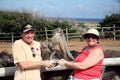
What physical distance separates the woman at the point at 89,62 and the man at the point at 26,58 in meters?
0.33

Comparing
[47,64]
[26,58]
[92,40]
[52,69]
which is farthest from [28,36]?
[92,40]

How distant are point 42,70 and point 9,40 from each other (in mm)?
24152

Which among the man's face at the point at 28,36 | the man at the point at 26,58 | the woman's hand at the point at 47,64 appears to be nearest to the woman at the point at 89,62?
the woman's hand at the point at 47,64

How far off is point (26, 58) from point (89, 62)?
0.79 meters

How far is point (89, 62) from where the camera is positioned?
4.23 metres

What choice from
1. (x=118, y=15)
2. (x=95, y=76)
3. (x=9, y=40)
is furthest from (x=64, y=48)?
(x=118, y=15)

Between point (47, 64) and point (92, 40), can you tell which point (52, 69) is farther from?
point (92, 40)

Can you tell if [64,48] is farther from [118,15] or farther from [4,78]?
[118,15]

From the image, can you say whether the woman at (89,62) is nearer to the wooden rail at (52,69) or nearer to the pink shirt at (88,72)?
the pink shirt at (88,72)

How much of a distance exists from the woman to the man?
0.33 metres

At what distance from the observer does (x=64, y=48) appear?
191 inches

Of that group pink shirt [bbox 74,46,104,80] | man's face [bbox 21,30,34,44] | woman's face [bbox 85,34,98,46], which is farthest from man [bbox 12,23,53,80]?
woman's face [bbox 85,34,98,46]

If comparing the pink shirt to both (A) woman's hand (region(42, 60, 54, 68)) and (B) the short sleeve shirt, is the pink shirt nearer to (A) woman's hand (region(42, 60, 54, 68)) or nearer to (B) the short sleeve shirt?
(A) woman's hand (region(42, 60, 54, 68))

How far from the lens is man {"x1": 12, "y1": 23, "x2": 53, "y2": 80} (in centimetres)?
422
